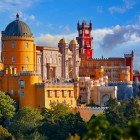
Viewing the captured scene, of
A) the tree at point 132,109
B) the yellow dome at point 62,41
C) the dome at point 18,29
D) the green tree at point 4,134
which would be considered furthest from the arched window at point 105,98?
the green tree at point 4,134

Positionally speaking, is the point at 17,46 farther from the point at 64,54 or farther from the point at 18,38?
the point at 64,54

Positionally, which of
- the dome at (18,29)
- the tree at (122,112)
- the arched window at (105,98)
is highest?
the dome at (18,29)

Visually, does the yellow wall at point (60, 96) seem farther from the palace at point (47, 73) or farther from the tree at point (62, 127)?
the tree at point (62, 127)

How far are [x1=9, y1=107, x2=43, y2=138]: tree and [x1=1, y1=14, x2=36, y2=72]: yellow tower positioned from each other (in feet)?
44.3

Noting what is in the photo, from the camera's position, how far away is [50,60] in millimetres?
90438

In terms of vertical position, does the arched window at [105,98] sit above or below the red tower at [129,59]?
below

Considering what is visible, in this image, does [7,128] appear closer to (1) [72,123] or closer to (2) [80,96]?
(1) [72,123]

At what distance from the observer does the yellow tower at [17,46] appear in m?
81.3

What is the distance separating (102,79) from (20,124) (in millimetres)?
27904

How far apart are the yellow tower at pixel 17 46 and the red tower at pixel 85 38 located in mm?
28415

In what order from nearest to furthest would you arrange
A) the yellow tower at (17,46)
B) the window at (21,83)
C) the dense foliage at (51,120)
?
the dense foliage at (51,120) < the window at (21,83) < the yellow tower at (17,46)

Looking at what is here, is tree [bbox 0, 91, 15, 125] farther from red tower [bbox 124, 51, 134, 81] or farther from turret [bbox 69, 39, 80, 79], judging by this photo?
red tower [bbox 124, 51, 134, 81]

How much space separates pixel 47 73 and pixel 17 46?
9.61 m

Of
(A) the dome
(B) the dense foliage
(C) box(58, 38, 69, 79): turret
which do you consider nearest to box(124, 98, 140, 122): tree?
(B) the dense foliage
